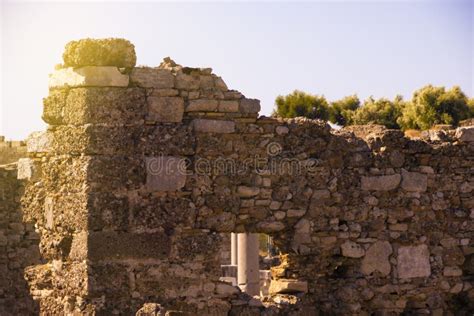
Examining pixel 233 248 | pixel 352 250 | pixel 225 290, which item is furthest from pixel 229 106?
pixel 233 248

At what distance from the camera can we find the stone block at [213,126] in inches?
362

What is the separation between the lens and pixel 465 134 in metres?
10.6

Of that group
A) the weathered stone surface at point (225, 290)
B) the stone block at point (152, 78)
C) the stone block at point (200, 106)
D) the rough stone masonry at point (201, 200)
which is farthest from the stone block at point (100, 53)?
the weathered stone surface at point (225, 290)

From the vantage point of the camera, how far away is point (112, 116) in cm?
899

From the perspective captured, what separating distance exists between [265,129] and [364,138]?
142cm

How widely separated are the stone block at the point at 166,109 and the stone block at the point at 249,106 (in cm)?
65

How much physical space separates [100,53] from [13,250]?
5.82 m

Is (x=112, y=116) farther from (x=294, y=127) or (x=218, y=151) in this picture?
(x=294, y=127)

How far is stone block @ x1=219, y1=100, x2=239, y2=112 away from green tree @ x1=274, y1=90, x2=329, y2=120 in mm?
20593

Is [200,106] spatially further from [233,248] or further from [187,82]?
[233,248]

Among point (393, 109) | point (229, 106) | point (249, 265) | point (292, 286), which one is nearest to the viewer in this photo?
point (229, 106)

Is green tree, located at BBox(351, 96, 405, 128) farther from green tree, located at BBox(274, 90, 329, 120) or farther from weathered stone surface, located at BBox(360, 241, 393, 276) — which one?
weathered stone surface, located at BBox(360, 241, 393, 276)

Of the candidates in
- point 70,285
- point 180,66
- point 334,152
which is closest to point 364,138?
point 334,152

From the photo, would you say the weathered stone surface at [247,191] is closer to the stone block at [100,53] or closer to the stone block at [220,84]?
the stone block at [220,84]
